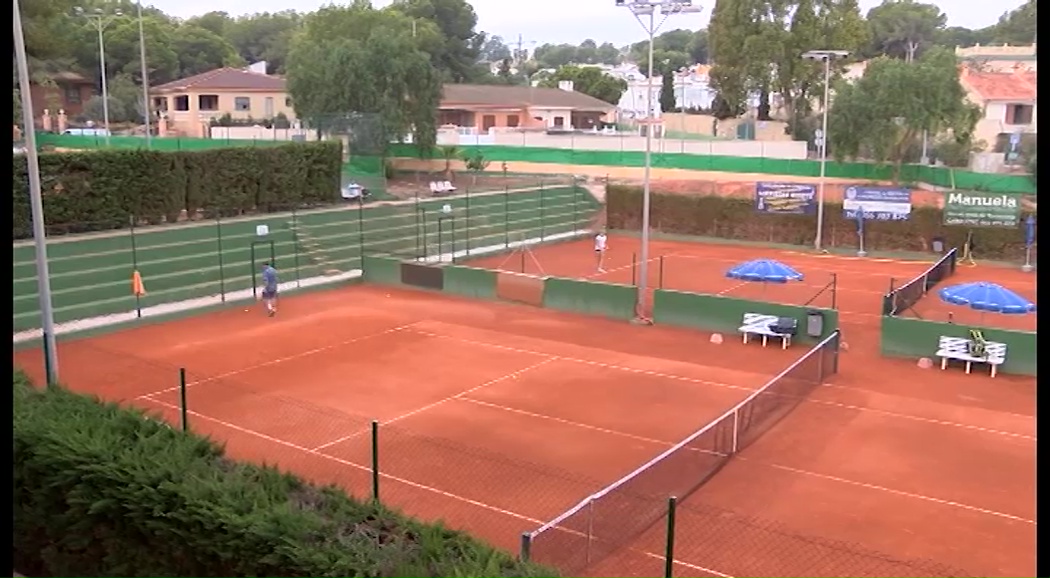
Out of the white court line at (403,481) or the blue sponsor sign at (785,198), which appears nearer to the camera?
the white court line at (403,481)

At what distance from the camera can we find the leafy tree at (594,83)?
391ft

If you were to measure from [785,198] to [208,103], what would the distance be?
55.7 m

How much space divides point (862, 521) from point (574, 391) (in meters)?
7.80

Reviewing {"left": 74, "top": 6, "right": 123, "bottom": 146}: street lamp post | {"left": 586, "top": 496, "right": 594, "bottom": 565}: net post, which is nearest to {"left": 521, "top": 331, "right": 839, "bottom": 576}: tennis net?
{"left": 586, "top": 496, "right": 594, "bottom": 565}: net post

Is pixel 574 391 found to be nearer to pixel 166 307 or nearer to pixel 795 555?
pixel 795 555

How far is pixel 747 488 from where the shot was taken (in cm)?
1539

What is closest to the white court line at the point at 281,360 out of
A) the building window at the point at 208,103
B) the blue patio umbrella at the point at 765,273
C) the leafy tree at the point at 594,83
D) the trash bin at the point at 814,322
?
the blue patio umbrella at the point at 765,273

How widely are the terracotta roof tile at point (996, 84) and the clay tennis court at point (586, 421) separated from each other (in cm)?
3843

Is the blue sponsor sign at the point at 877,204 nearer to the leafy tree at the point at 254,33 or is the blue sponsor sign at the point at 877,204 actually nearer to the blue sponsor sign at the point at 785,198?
the blue sponsor sign at the point at 785,198

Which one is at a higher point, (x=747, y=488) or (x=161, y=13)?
(x=161, y=13)

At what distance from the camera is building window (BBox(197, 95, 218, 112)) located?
8331cm

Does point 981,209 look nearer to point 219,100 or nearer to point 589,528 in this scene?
point 589,528

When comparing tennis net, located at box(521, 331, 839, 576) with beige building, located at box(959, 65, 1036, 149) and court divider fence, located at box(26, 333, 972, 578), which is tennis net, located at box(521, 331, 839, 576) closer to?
court divider fence, located at box(26, 333, 972, 578)

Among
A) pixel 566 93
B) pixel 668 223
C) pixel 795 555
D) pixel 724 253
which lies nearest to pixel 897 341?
pixel 795 555
